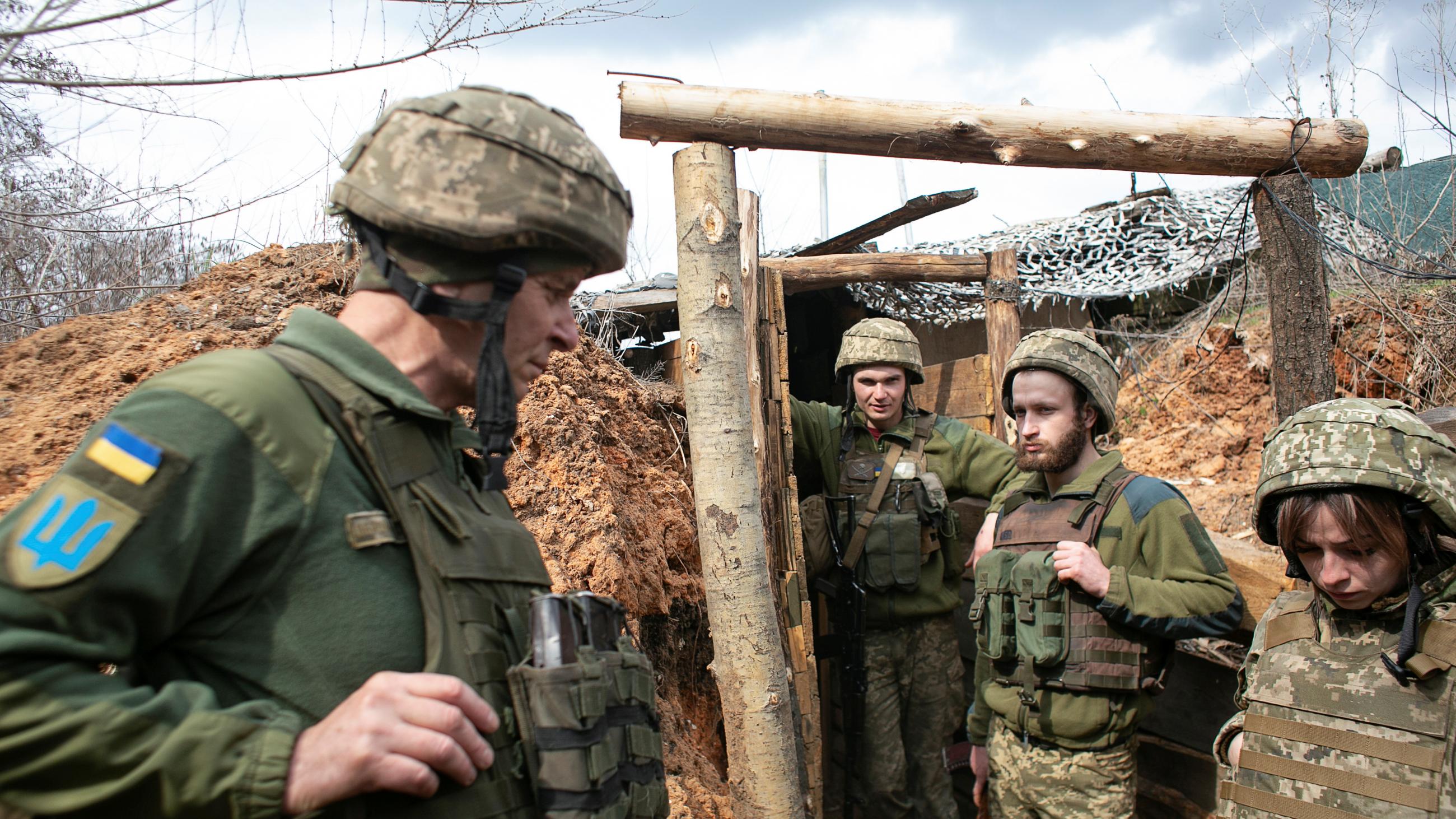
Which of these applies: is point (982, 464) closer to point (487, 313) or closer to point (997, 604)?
point (997, 604)

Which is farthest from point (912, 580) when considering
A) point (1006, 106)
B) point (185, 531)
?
point (185, 531)

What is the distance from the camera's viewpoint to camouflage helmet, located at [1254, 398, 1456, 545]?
212cm

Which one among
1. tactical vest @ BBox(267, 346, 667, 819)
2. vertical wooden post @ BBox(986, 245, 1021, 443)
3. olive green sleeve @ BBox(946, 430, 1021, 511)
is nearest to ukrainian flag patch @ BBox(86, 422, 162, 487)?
tactical vest @ BBox(267, 346, 667, 819)

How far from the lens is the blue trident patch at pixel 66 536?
0.95m

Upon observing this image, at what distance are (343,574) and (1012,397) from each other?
287 cm

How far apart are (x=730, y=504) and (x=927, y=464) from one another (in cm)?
164

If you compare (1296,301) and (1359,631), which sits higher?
(1296,301)

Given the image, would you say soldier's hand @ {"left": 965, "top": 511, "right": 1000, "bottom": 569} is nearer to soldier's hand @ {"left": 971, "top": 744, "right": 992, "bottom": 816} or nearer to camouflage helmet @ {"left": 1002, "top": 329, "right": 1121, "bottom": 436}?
camouflage helmet @ {"left": 1002, "top": 329, "right": 1121, "bottom": 436}

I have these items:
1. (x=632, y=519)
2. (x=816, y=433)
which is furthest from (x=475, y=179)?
(x=816, y=433)

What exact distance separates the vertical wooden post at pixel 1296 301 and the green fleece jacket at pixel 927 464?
50.6 inches

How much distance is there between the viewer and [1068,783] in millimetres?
2916

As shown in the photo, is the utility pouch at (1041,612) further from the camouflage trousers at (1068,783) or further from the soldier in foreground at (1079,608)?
the camouflage trousers at (1068,783)

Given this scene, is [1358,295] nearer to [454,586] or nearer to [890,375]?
[890,375]

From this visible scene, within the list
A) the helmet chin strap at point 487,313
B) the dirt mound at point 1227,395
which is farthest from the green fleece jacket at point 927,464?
the helmet chin strap at point 487,313
